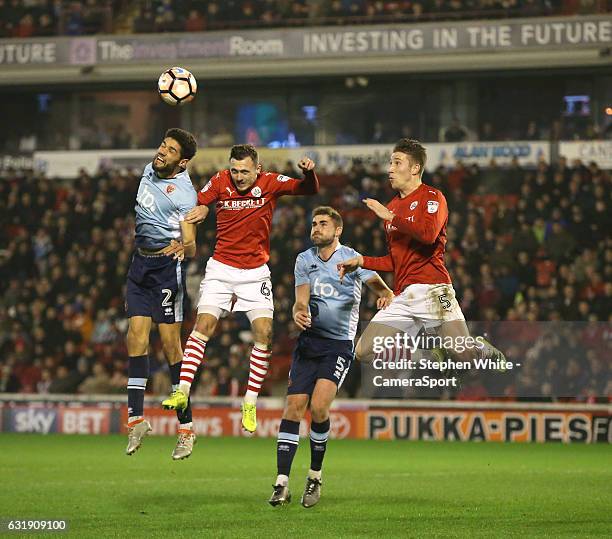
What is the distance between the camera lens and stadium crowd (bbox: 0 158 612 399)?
69.9 ft

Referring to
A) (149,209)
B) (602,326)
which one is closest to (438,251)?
(149,209)

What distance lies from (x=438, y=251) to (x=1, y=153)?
969 inches

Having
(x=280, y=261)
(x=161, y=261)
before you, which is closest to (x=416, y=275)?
(x=161, y=261)

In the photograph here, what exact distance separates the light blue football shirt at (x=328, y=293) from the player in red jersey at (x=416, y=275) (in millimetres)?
524

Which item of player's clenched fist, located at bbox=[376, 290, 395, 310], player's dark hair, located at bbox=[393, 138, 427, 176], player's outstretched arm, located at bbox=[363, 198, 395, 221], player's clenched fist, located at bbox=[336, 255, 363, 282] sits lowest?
player's clenched fist, located at bbox=[376, 290, 395, 310]

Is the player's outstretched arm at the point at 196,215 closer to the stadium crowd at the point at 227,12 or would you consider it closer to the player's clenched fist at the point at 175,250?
the player's clenched fist at the point at 175,250

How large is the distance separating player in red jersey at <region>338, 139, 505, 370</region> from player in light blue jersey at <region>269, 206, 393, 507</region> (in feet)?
1.40

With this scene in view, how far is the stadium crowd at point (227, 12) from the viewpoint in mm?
27531

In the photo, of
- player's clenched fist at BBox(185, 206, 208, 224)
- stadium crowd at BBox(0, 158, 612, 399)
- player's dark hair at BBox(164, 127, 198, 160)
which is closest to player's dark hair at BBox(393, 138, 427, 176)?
player's clenched fist at BBox(185, 206, 208, 224)

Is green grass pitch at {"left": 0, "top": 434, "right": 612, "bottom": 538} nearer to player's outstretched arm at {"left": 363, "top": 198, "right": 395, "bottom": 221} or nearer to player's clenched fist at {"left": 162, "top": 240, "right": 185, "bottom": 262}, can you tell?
player's clenched fist at {"left": 162, "top": 240, "right": 185, "bottom": 262}

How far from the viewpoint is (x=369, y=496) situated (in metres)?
12.1

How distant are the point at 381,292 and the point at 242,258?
51.4 inches

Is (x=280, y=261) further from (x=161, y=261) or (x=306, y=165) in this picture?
(x=306, y=165)

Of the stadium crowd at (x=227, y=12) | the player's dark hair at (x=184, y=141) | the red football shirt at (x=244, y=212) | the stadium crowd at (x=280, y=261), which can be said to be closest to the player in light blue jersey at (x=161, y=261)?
the player's dark hair at (x=184, y=141)
